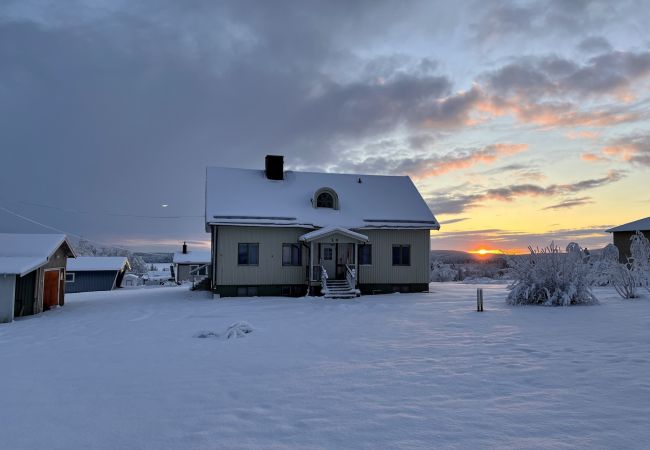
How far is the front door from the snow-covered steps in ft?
3.53

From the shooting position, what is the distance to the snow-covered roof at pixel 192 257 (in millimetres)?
55703

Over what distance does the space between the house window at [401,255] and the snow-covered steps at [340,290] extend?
360 cm

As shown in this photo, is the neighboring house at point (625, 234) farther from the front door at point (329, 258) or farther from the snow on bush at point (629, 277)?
the front door at point (329, 258)

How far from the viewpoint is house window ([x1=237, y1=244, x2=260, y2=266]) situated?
22312 mm

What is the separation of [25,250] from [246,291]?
9.80 meters

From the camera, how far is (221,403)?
588cm

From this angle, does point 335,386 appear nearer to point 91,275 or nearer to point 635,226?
point 635,226

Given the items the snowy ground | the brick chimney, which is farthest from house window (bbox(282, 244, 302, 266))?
the snowy ground

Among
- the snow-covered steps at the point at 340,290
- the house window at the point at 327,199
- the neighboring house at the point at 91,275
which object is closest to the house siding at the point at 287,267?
the snow-covered steps at the point at 340,290

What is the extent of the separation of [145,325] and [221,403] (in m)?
8.64

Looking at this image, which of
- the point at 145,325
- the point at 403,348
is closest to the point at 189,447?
the point at 403,348

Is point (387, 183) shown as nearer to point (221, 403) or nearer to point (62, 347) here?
point (62, 347)

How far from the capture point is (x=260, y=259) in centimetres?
2245

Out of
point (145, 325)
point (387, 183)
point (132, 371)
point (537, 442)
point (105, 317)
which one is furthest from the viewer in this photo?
point (387, 183)
